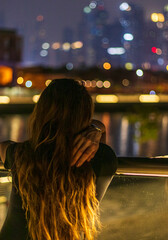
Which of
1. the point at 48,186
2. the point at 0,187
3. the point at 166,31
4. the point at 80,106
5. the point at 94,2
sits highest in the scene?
the point at 94,2

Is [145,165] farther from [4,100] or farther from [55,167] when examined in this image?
[4,100]

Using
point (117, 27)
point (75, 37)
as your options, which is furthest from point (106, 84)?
point (75, 37)

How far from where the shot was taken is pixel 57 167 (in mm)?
1651

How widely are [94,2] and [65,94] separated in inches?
6968

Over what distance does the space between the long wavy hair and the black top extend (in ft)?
0.08

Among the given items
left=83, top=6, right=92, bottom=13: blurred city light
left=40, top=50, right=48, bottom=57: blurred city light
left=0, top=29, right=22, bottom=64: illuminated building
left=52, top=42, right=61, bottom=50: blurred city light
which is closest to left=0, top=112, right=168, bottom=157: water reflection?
left=0, top=29, right=22, bottom=64: illuminated building

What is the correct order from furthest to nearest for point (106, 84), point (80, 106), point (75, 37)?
1. point (75, 37)
2. point (106, 84)
3. point (80, 106)

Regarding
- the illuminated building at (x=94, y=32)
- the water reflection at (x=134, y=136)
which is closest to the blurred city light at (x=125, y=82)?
the illuminated building at (x=94, y=32)

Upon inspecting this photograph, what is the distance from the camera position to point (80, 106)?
5.41ft

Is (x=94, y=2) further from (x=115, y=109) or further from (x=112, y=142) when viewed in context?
(x=112, y=142)

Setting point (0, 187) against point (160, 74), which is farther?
point (160, 74)

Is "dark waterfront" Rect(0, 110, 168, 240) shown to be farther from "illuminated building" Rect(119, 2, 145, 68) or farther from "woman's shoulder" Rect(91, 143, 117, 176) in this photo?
"illuminated building" Rect(119, 2, 145, 68)

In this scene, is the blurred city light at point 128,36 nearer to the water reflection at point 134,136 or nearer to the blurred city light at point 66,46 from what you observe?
the blurred city light at point 66,46

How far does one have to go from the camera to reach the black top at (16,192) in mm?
1677
